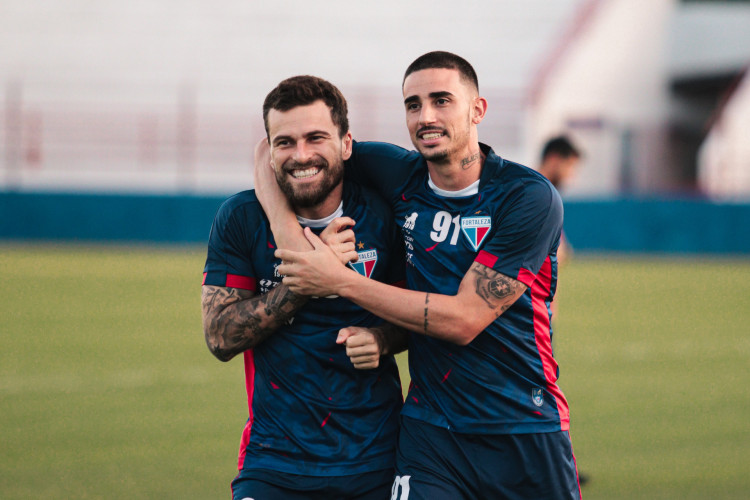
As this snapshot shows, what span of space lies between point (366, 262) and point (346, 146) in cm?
50

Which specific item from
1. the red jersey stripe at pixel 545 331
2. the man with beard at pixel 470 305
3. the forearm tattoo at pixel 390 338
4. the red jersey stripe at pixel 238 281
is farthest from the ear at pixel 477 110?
the red jersey stripe at pixel 238 281

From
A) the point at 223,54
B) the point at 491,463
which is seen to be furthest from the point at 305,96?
the point at 223,54

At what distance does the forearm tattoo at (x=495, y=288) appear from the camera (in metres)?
3.84

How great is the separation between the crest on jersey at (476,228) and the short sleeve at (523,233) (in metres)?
0.05

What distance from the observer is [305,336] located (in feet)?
13.3

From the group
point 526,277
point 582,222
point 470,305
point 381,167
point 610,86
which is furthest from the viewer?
point 610,86

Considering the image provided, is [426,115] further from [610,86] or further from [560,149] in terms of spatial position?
[610,86]

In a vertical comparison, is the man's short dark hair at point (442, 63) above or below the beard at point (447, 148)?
above

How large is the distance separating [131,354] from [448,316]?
7.47 metres

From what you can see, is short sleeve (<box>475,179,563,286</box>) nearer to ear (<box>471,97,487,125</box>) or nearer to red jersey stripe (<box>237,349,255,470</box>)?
ear (<box>471,97,487,125</box>)

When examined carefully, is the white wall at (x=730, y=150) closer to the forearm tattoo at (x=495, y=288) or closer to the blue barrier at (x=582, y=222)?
the blue barrier at (x=582, y=222)

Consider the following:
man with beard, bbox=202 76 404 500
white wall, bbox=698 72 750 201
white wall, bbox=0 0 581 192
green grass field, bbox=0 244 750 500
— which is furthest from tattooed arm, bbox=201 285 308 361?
white wall, bbox=0 0 581 192

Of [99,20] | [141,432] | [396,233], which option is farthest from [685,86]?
[396,233]

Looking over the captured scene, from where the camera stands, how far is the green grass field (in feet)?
21.7
